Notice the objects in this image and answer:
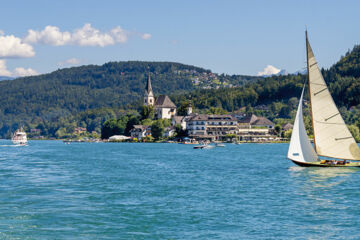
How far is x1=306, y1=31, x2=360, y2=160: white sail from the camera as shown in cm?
5266

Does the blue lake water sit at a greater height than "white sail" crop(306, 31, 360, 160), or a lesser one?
lesser

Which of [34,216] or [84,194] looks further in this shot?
[84,194]

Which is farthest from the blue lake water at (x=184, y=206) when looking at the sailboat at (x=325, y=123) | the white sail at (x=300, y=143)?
the sailboat at (x=325, y=123)

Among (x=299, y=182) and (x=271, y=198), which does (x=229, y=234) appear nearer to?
(x=271, y=198)

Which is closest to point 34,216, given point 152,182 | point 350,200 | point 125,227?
point 125,227

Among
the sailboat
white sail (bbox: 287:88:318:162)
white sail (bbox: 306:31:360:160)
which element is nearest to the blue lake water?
white sail (bbox: 287:88:318:162)

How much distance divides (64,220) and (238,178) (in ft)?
84.6

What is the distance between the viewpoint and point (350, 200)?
37.0 meters

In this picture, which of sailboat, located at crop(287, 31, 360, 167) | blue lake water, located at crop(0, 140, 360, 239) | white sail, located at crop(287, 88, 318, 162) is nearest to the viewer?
blue lake water, located at crop(0, 140, 360, 239)

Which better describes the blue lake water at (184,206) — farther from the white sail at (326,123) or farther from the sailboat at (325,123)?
the white sail at (326,123)

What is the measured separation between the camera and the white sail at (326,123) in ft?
173

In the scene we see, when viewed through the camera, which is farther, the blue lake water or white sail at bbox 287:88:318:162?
white sail at bbox 287:88:318:162

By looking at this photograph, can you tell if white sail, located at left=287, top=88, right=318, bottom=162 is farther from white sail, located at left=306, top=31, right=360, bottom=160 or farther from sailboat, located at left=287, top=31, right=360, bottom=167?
white sail, located at left=306, top=31, right=360, bottom=160

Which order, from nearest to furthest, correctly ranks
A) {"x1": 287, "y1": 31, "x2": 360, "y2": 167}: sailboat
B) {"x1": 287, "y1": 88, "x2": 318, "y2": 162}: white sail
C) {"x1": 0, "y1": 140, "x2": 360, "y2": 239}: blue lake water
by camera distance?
1. {"x1": 0, "y1": 140, "x2": 360, "y2": 239}: blue lake water
2. {"x1": 287, "y1": 31, "x2": 360, "y2": 167}: sailboat
3. {"x1": 287, "y1": 88, "x2": 318, "y2": 162}: white sail
